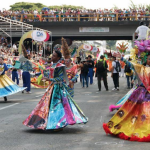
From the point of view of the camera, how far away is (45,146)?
7.03m

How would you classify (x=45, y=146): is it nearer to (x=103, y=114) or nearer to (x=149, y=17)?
(x=103, y=114)

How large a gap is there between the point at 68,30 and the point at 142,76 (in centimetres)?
3878

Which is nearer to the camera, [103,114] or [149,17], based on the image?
[103,114]

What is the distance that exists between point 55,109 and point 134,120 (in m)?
1.67

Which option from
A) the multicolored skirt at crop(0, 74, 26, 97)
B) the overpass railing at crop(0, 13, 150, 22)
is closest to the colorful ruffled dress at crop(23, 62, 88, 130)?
the multicolored skirt at crop(0, 74, 26, 97)

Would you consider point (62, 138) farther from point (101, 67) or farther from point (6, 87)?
point (101, 67)

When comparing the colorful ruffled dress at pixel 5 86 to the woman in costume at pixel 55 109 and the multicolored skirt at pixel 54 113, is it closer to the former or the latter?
the woman in costume at pixel 55 109

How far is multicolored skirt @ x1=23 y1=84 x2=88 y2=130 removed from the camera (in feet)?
26.9

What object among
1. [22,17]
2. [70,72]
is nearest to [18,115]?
[70,72]

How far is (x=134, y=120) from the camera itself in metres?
7.61

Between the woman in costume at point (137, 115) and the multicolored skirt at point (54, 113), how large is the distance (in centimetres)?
82

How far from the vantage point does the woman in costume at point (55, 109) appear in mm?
8203

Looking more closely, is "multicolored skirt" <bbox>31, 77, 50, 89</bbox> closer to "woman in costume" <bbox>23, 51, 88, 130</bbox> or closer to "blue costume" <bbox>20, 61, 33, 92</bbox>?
"blue costume" <bbox>20, 61, 33, 92</bbox>

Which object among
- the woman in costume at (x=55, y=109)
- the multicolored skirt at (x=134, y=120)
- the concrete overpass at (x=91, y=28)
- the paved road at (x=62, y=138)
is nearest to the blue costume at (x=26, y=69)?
the paved road at (x=62, y=138)
